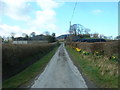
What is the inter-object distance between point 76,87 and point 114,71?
3107mm

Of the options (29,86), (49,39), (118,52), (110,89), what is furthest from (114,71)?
(49,39)

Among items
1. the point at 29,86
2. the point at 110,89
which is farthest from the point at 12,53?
the point at 110,89

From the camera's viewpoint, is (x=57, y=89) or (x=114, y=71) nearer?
(x=57, y=89)

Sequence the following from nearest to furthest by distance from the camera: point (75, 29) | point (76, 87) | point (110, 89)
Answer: point (110, 89) < point (76, 87) < point (75, 29)

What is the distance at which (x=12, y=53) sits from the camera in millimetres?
15430

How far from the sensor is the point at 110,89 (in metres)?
8.97

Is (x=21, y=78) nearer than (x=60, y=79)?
No

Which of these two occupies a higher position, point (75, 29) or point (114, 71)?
point (75, 29)

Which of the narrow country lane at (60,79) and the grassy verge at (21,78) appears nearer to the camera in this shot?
the narrow country lane at (60,79)

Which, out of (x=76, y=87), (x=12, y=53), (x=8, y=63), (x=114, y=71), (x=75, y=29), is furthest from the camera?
(x=75, y=29)

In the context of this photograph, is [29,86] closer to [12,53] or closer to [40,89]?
[40,89]

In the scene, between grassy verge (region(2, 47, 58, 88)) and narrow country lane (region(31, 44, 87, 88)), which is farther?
grassy verge (region(2, 47, 58, 88))

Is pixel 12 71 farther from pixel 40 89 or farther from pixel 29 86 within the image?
pixel 40 89

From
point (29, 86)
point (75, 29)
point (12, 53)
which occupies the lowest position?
point (29, 86)
